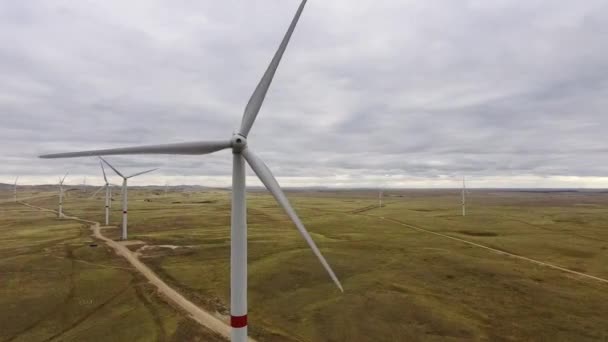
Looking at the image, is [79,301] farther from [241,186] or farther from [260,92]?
[260,92]

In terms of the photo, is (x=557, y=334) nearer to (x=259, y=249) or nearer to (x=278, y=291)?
(x=278, y=291)

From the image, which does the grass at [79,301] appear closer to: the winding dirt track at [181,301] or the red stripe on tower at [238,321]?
the winding dirt track at [181,301]

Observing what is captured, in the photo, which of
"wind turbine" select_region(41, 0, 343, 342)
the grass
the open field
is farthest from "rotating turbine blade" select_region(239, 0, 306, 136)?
the grass

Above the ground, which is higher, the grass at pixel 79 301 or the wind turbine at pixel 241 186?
the wind turbine at pixel 241 186

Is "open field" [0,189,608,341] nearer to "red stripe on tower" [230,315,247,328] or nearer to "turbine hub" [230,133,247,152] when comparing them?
"red stripe on tower" [230,315,247,328]

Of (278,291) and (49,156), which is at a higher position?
(49,156)

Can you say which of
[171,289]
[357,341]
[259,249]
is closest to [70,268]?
[171,289]

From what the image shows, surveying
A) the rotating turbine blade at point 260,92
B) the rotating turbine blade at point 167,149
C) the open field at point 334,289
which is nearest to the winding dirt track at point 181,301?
the open field at point 334,289

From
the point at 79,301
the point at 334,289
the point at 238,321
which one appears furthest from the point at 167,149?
the point at 334,289
